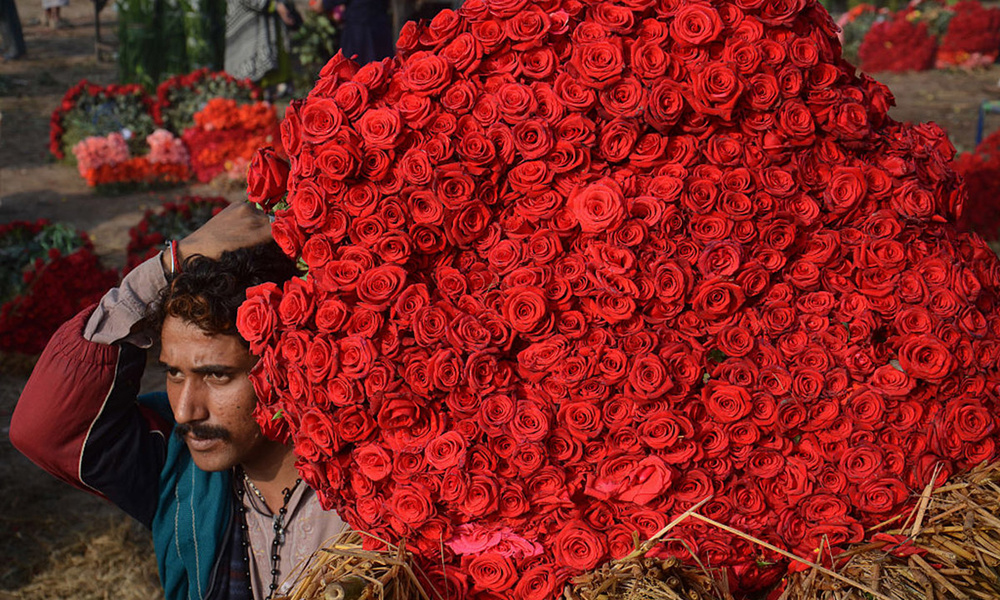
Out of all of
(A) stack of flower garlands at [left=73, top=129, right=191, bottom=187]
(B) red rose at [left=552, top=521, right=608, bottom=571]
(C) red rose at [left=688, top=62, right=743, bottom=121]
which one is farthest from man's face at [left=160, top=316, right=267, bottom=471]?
(A) stack of flower garlands at [left=73, top=129, right=191, bottom=187]

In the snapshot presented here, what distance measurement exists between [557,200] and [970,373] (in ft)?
2.73

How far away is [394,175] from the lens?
1.58 m

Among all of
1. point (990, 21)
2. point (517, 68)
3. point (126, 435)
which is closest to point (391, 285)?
point (517, 68)

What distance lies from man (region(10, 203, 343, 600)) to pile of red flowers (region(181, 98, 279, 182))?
848 centimetres

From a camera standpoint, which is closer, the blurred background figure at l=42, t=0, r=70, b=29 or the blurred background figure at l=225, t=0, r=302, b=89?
the blurred background figure at l=225, t=0, r=302, b=89

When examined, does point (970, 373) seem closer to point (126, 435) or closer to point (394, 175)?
point (394, 175)

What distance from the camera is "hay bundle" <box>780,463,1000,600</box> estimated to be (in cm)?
150

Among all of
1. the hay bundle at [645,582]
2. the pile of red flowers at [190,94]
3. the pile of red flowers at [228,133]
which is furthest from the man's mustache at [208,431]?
the pile of red flowers at [190,94]

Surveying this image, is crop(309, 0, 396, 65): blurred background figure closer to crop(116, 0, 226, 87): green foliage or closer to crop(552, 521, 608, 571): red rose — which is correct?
crop(116, 0, 226, 87): green foliage

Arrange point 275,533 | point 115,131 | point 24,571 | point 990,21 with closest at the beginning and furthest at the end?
point 275,533, point 24,571, point 115,131, point 990,21

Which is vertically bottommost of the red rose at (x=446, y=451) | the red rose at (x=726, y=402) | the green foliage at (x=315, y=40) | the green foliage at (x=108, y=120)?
the green foliage at (x=108, y=120)

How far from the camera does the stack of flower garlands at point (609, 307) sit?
1.54 metres

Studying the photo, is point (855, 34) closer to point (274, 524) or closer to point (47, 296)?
point (47, 296)

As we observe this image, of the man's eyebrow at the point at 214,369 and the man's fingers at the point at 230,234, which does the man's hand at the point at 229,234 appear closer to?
the man's fingers at the point at 230,234
